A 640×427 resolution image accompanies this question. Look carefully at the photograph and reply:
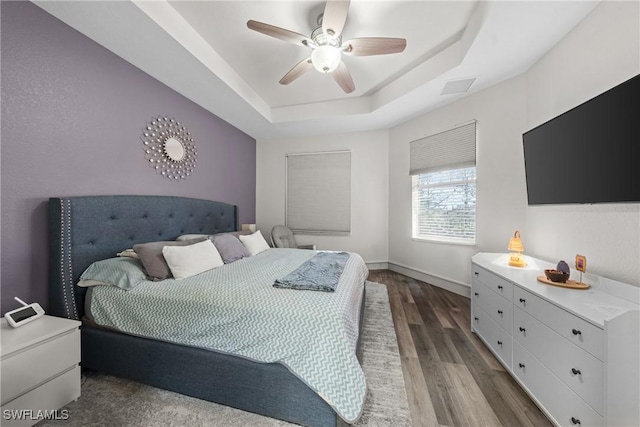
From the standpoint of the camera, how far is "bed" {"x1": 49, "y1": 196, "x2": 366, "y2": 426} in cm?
122

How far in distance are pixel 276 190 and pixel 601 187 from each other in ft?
13.5

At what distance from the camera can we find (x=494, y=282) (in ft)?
6.12

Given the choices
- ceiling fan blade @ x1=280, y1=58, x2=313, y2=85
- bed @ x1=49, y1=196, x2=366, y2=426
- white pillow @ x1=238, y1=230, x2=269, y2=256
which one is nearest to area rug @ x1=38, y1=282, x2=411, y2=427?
bed @ x1=49, y1=196, x2=366, y2=426

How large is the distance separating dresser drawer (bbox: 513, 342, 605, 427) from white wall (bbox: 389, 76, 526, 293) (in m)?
1.53

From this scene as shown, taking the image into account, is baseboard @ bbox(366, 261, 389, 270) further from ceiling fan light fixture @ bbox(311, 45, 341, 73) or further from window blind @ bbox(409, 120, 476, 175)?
ceiling fan light fixture @ bbox(311, 45, 341, 73)

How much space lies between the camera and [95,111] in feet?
6.11

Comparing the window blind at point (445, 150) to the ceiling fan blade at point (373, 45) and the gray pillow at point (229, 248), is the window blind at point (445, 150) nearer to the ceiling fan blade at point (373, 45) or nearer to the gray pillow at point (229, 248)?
the ceiling fan blade at point (373, 45)

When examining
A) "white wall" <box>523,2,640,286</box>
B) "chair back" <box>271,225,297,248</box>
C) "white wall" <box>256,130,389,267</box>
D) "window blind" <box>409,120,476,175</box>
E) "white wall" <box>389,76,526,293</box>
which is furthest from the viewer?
"white wall" <box>256,130,389,267</box>

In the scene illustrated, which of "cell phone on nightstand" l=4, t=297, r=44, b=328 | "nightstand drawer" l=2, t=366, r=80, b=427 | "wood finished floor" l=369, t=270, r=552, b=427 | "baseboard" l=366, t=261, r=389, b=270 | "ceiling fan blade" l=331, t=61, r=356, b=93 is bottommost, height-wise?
"wood finished floor" l=369, t=270, r=552, b=427

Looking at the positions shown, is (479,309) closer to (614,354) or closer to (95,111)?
(614,354)

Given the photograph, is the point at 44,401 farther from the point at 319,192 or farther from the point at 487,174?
the point at 487,174

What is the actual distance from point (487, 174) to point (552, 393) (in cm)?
229

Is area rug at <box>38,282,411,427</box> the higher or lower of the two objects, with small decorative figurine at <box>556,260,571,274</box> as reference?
lower

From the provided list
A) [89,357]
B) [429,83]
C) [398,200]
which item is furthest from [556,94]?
[89,357]
